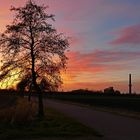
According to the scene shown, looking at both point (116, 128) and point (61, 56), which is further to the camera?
point (61, 56)

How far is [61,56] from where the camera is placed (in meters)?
34.1

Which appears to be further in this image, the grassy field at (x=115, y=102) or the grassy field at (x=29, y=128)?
the grassy field at (x=115, y=102)

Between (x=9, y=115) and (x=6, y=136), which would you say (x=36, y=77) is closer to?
(x=9, y=115)

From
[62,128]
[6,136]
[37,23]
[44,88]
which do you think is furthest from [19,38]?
[6,136]

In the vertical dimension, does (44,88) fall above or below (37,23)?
below

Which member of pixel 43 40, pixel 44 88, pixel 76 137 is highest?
pixel 43 40

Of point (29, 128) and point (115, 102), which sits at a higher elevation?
point (115, 102)

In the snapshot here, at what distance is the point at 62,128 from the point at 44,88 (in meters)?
8.87

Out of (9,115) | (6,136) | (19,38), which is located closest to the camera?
(6,136)

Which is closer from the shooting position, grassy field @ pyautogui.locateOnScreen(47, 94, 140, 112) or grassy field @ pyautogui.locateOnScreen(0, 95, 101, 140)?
grassy field @ pyautogui.locateOnScreen(0, 95, 101, 140)

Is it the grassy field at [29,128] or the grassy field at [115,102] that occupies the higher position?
the grassy field at [115,102]

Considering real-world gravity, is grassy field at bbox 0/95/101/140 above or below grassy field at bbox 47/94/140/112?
below

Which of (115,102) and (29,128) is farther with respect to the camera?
(115,102)

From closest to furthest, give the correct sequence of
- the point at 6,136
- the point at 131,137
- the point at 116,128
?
the point at 131,137 < the point at 6,136 < the point at 116,128
